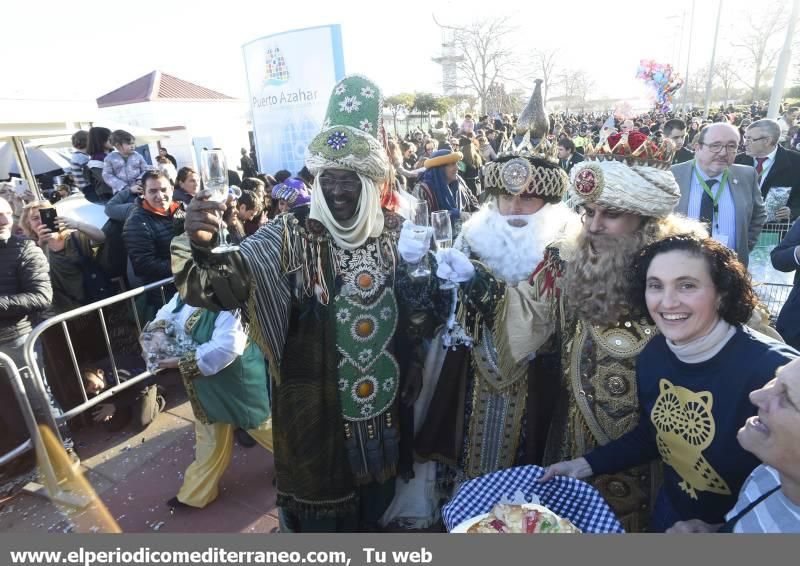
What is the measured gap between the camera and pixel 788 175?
5.27 m

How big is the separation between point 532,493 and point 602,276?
92 centimetres

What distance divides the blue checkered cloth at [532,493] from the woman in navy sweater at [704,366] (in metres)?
0.06

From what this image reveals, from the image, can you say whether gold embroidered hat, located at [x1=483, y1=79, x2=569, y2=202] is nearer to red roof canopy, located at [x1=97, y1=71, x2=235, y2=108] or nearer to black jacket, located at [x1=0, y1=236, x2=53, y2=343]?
black jacket, located at [x1=0, y1=236, x2=53, y2=343]

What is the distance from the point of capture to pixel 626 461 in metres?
1.88

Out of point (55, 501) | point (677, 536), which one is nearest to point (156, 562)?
point (677, 536)

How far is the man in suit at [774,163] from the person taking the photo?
5.23 metres

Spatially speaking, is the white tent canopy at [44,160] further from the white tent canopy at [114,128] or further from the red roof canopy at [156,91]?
the red roof canopy at [156,91]

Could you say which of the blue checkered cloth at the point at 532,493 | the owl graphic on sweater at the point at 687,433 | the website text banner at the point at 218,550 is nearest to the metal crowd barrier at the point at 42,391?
the website text banner at the point at 218,550

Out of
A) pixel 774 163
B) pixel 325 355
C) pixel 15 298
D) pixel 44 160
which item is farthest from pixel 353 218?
pixel 44 160

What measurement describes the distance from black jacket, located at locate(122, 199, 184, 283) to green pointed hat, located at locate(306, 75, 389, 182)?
2292 millimetres

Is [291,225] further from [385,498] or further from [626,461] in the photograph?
[626,461]

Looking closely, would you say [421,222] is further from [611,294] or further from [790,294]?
[790,294]

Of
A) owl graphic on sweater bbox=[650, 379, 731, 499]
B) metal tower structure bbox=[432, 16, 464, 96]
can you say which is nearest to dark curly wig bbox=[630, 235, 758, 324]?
owl graphic on sweater bbox=[650, 379, 731, 499]

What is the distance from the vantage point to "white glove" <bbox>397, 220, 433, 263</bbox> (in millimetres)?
2178
